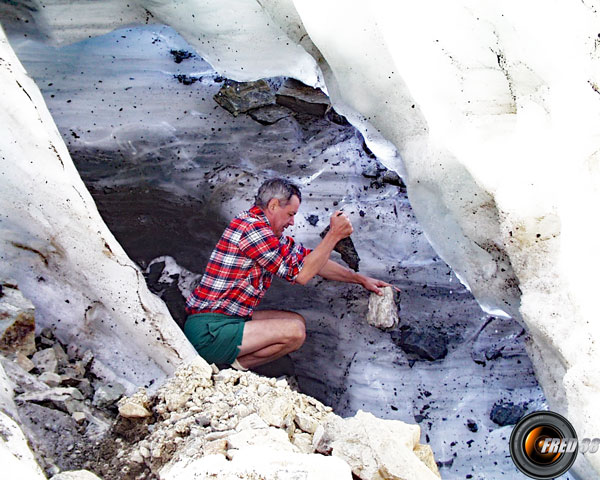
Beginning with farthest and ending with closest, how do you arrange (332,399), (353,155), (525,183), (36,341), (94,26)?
(353,155) < (94,26) < (332,399) < (36,341) < (525,183)

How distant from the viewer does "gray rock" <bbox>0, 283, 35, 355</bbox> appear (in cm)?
197

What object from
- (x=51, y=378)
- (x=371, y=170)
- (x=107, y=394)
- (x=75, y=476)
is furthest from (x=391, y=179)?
(x=75, y=476)

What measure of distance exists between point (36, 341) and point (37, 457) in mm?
615

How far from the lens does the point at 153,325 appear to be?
2.15 meters

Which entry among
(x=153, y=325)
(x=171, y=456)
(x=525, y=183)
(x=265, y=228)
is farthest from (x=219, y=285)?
(x=525, y=183)

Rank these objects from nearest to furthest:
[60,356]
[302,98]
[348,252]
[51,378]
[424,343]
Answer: [51,378]
[60,356]
[424,343]
[348,252]
[302,98]

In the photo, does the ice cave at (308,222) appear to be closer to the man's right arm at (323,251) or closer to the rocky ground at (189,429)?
the rocky ground at (189,429)

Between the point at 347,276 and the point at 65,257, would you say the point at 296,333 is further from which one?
the point at 65,257

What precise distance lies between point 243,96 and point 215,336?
1.35 meters

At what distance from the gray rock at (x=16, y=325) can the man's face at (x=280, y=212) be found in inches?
39.3

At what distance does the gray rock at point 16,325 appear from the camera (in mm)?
1966

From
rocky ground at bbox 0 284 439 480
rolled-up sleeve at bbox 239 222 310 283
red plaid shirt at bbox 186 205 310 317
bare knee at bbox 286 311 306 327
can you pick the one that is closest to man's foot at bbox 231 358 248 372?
red plaid shirt at bbox 186 205 310 317

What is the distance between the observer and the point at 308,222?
308 centimetres

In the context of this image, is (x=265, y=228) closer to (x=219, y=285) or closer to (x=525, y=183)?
(x=219, y=285)
